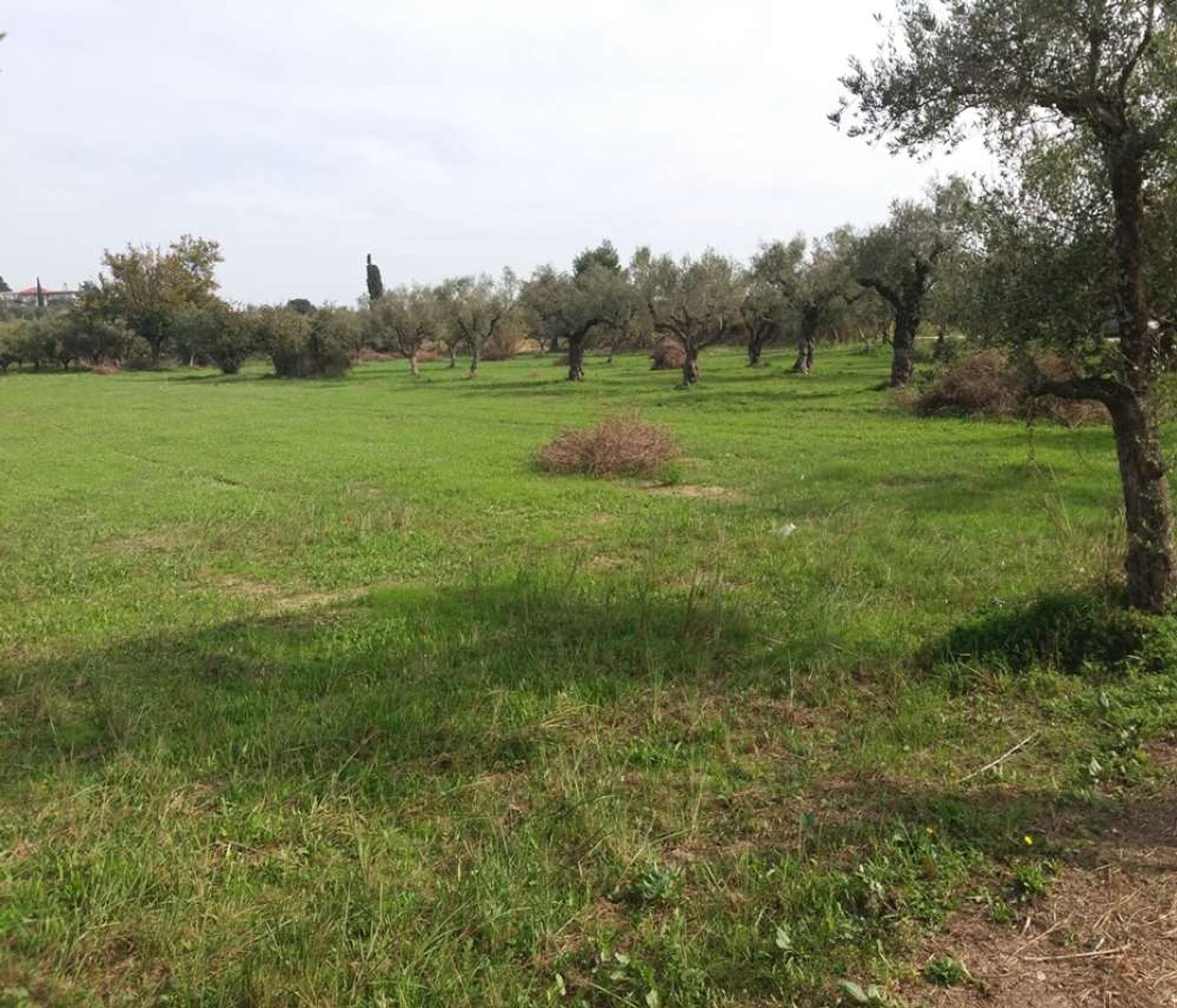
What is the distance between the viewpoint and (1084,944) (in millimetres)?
3580

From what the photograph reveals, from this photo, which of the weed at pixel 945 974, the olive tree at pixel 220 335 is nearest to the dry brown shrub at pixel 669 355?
the olive tree at pixel 220 335

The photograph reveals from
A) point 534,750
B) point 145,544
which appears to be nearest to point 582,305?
point 145,544

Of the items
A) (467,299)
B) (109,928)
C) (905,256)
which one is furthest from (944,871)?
(467,299)

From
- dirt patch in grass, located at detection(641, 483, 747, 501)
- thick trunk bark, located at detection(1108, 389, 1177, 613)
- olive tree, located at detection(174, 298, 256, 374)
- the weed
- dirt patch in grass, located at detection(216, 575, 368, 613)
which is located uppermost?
olive tree, located at detection(174, 298, 256, 374)

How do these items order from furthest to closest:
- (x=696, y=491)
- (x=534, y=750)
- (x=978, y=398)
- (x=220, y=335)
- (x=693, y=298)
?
1. (x=220, y=335)
2. (x=693, y=298)
3. (x=978, y=398)
4. (x=696, y=491)
5. (x=534, y=750)

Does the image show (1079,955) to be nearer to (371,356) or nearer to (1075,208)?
(1075,208)

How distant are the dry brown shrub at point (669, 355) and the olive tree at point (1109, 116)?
51573 millimetres

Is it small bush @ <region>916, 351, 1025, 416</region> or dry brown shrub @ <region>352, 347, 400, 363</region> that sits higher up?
dry brown shrub @ <region>352, 347, 400, 363</region>

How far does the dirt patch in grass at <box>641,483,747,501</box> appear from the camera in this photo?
15.5 metres

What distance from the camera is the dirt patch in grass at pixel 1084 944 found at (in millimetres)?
3303

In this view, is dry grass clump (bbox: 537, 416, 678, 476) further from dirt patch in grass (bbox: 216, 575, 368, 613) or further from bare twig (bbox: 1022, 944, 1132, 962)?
bare twig (bbox: 1022, 944, 1132, 962)

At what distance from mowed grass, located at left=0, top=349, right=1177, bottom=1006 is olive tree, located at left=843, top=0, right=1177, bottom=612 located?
4.91 feet

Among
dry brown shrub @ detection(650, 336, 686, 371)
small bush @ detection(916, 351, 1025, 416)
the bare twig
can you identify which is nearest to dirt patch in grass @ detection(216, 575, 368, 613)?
the bare twig

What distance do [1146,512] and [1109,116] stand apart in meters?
3.16
